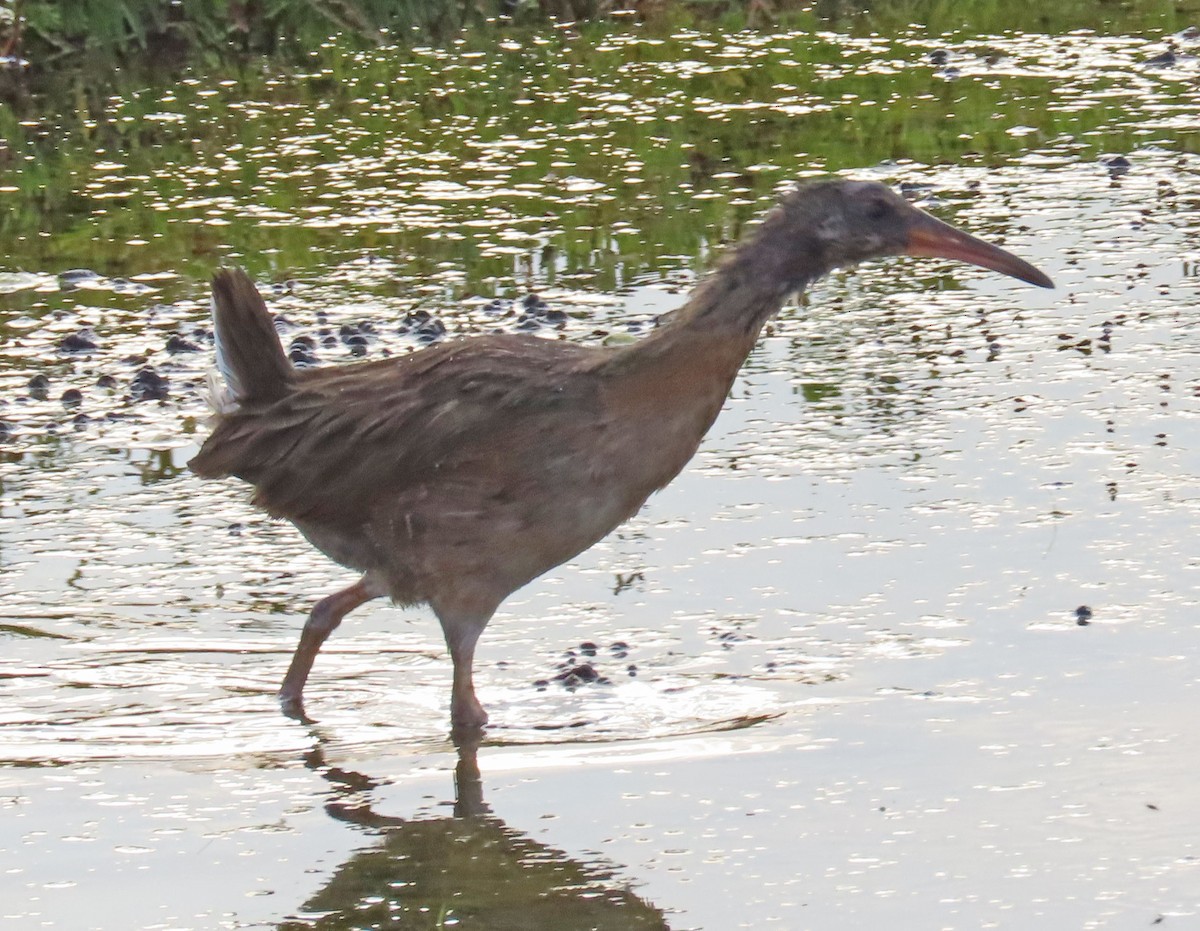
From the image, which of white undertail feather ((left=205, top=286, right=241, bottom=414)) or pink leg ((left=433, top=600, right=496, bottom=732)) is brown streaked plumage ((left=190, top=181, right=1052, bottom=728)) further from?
white undertail feather ((left=205, top=286, right=241, bottom=414))

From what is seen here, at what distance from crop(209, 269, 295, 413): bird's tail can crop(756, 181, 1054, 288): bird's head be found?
61.5 inches

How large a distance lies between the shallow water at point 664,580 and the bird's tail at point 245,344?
2.32 feet

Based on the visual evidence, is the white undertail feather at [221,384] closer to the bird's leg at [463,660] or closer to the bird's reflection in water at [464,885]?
the bird's leg at [463,660]

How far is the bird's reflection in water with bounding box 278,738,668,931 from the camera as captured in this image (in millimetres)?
→ 4695

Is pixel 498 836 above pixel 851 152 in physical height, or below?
below

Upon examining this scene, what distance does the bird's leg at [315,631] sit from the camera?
20.0 feet

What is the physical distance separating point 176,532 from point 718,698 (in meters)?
2.27

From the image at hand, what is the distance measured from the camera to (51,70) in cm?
1380

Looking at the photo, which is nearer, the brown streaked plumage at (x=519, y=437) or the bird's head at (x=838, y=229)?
the brown streaked plumage at (x=519, y=437)

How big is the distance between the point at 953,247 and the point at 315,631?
6.99ft

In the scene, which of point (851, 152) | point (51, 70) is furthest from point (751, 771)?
point (51, 70)

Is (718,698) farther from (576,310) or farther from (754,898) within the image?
(576,310)

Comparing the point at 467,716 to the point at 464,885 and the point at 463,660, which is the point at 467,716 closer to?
the point at 463,660

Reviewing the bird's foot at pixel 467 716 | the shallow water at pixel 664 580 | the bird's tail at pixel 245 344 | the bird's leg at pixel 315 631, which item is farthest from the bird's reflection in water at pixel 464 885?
the bird's tail at pixel 245 344
